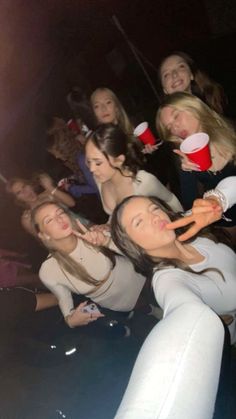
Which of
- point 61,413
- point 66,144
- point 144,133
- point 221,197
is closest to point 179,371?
point 221,197

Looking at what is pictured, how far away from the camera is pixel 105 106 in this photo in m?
2.14

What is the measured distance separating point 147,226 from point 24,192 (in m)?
1.25

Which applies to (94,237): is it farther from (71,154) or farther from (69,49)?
(69,49)

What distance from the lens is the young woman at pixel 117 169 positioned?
180cm

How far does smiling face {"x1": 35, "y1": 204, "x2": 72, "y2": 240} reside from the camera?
1759 mm

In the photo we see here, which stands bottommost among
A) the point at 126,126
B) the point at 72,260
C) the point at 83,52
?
the point at 72,260

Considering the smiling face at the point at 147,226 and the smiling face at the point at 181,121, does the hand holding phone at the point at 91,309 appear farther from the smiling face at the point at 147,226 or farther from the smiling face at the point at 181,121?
the smiling face at the point at 181,121

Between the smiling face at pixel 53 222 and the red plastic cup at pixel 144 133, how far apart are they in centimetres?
65

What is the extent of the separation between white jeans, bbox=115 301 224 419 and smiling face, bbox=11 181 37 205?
168 cm

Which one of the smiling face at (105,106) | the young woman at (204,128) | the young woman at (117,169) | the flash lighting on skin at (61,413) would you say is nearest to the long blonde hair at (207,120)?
the young woman at (204,128)

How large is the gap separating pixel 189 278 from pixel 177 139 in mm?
895

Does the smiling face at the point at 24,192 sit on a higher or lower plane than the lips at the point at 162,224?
higher

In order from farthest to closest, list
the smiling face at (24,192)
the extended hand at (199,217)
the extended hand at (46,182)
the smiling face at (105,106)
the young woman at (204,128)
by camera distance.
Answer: the extended hand at (46,182)
the smiling face at (24,192)
the smiling face at (105,106)
the young woman at (204,128)
the extended hand at (199,217)

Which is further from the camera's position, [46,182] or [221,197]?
[46,182]
